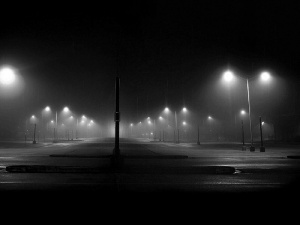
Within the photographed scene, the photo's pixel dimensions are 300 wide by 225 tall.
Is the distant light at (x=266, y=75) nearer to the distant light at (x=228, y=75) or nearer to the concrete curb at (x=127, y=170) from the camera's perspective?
the distant light at (x=228, y=75)

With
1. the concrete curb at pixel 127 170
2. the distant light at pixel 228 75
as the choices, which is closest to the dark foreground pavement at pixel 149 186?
the concrete curb at pixel 127 170

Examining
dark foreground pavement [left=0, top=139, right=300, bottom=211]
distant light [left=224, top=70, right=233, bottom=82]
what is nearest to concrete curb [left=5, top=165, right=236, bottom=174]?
dark foreground pavement [left=0, top=139, right=300, bottom=211]

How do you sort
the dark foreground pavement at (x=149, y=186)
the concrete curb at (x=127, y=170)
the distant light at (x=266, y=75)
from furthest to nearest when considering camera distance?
the distant light at (x=266, y=75) < the concrete curb at (x=127, y=170) < the dark foreground pavement at (x=149, y=186)

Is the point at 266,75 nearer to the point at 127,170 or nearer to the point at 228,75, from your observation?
the point at 228,75

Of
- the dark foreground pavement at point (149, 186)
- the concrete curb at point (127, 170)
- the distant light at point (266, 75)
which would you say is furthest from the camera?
the distant light at point (266, 75)

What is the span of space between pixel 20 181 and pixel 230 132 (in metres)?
94.7

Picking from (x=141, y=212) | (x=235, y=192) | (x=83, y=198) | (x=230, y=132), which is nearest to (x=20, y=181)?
(x=83, y=198)

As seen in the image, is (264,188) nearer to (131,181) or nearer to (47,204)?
(131,181)

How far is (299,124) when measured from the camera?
6506 cm

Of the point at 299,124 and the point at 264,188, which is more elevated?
the point at 299,124

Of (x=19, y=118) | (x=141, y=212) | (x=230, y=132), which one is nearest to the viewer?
(x=141, y=212)

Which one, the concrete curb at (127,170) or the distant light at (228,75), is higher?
the distant light at (228,75)

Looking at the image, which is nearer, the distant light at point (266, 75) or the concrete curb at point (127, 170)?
the concrete curb at point (127, 170)

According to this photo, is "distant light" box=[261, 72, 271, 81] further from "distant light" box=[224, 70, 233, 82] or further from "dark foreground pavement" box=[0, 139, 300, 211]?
"dark foreground pavement" box=[0, 139, 300, 211]
